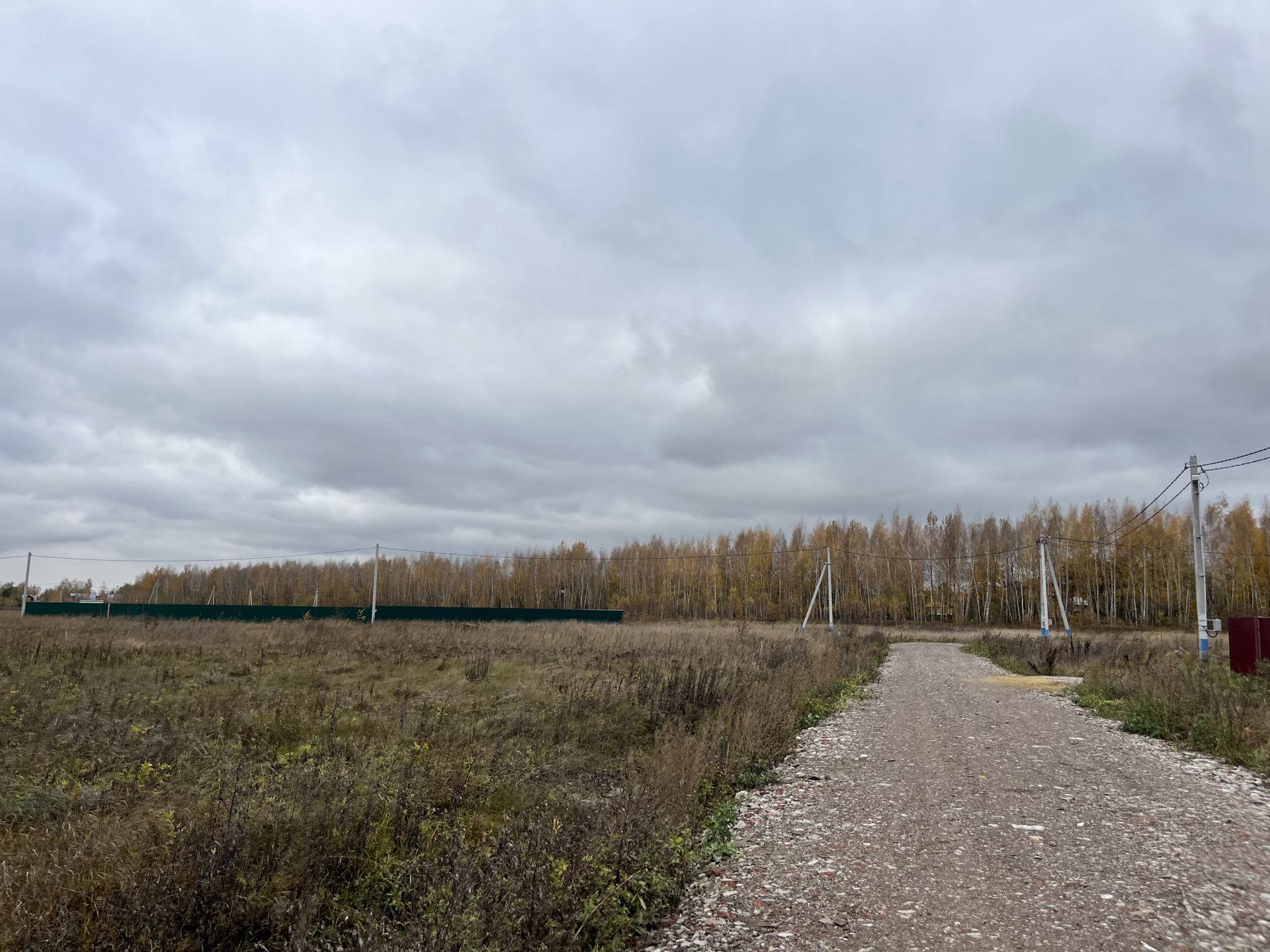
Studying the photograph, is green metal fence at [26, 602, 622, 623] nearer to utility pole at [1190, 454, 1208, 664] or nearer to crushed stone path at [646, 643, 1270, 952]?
utility pole at [1190, 454, 1208, 664]

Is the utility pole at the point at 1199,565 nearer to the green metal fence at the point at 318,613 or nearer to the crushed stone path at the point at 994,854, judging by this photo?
the crushed stone path at the point at 994,854

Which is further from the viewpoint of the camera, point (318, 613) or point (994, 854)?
point (318, 613)

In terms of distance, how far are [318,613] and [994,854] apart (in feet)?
134

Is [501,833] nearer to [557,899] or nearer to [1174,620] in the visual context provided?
[557,899]

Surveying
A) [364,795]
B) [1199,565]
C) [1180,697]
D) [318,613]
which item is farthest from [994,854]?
[318,613]

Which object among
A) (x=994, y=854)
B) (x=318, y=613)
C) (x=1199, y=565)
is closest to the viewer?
(x=994, y=854)

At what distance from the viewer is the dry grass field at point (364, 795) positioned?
4.21 meters

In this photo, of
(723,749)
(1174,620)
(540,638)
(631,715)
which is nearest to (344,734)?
(631,715)

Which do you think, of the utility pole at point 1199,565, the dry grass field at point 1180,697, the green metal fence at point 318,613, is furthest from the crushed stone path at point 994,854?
the green metal fence at point 318,613

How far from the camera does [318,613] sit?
4044cm

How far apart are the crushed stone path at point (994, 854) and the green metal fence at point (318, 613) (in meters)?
33.3

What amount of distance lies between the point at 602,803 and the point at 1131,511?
83.4 metres

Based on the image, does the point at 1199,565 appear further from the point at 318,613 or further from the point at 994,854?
the point at 318,613

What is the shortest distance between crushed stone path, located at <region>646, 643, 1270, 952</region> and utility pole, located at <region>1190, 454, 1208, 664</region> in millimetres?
9617
